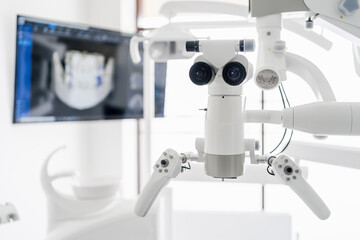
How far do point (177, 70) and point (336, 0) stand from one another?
7.23 ft

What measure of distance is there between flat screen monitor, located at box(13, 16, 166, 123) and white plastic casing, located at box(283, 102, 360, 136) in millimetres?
1650

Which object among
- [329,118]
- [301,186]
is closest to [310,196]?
[301,186]

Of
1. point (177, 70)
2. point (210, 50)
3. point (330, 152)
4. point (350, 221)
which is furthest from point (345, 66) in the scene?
point (210, 50)

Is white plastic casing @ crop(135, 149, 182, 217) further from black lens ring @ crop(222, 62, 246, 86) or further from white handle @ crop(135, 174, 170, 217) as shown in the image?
black lens ring @ crop(222, 62, 246, 86)

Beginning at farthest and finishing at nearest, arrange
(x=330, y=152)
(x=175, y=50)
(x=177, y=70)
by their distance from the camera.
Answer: (x=177, y=70)
(x=330, y=152)
(x=175, y=50)

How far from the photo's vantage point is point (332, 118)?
1.79 ft

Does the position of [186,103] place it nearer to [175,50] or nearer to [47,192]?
[47,192]

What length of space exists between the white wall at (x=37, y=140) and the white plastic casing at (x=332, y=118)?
1658 millimetres

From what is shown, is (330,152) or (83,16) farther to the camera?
(83,16)

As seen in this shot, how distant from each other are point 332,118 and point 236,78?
18 cm

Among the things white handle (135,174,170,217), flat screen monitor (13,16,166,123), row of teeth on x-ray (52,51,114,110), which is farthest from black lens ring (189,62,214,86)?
row of teeth on x-ray (52,51,114,110)

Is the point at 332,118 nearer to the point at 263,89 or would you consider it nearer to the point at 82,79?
the point at 263,89

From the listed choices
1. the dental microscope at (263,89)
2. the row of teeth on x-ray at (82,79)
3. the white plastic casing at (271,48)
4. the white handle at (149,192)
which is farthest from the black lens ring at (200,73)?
the row of teeth on x-ray at (82,79)

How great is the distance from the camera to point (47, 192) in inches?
47.8
